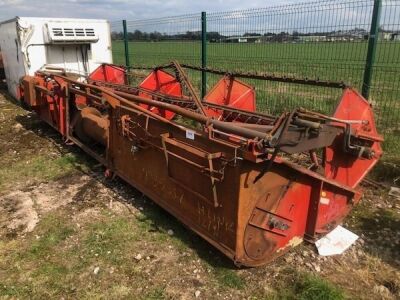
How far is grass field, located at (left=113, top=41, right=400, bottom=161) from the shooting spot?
19.4 feet

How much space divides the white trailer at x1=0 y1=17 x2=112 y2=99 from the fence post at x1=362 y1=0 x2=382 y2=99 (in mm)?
5299

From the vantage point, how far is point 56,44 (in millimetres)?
8320

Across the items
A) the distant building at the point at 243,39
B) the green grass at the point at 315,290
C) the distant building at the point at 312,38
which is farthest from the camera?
the distant building at the point at 243,39

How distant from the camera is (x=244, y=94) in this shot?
5.32 meters

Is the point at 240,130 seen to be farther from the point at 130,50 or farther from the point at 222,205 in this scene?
the point at 130,50

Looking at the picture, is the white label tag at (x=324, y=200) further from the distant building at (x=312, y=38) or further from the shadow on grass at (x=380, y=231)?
the distant building at (x=312, y=38)

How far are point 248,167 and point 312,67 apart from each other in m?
4.51

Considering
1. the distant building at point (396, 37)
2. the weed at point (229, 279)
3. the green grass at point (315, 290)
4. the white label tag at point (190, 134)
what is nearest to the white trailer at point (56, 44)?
the white label tag at point (190, 134)

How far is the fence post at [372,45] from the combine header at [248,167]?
1582mm

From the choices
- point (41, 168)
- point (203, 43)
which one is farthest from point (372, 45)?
Answer: point (41, 168)

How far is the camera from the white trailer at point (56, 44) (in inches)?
321

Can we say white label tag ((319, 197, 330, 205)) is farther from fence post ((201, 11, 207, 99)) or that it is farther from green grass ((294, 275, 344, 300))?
fence post ((201, 11, 207, 99))

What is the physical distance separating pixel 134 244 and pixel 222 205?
993mm

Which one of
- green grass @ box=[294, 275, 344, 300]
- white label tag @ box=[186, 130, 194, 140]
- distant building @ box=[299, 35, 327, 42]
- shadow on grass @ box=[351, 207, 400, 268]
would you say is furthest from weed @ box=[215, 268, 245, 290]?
distant building @ box=[299, 35, 327, 42]
